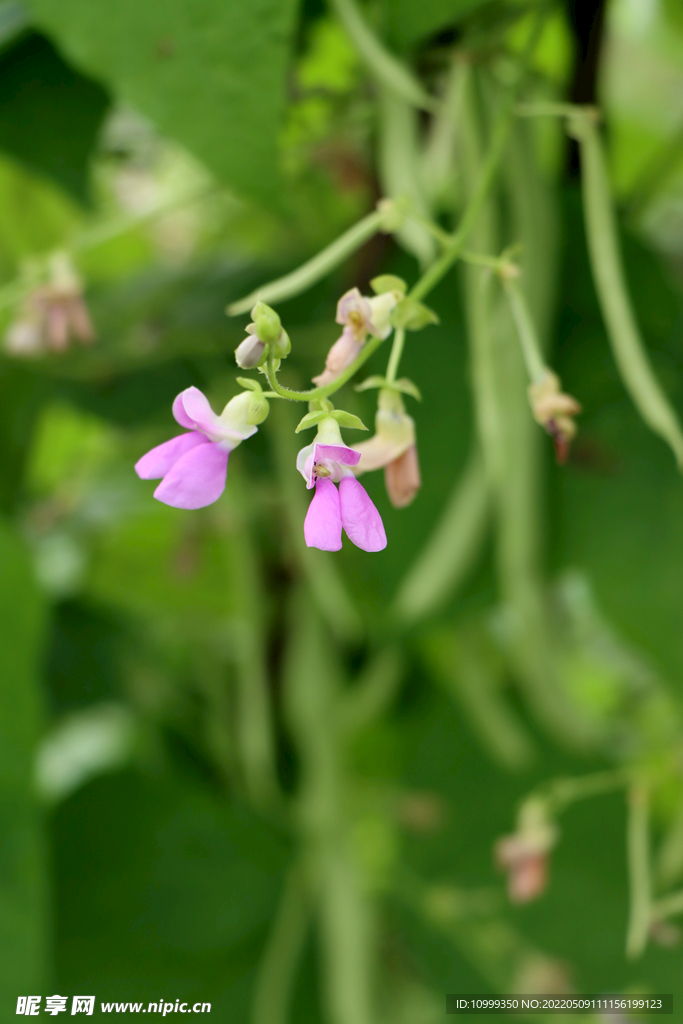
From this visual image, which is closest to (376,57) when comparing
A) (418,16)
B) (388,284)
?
(418,16)

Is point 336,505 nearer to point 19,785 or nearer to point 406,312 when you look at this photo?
point 406,312

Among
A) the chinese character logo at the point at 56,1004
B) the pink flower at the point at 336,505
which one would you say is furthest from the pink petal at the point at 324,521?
the chinese character logo at the point at 56,1004

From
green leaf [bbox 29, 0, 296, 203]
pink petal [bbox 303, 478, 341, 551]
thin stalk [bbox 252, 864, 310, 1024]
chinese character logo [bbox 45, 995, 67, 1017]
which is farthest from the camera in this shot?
thin stalk [bbox 252, 864, 310, 1024]

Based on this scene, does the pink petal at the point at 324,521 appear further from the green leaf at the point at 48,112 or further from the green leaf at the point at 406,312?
the green leaf at the point at 48,112

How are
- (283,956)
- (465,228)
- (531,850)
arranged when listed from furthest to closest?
(283,956)
(531,850)
(465,228)

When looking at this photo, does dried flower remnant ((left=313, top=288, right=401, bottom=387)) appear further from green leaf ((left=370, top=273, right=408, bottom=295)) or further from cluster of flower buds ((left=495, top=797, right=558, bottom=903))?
cluster of flower buds ((left=495, top=797, right=558, bottom=903))

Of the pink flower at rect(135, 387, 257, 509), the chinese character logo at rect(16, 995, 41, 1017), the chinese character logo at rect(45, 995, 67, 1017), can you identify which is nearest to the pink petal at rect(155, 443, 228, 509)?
the pink flower at rect(135, 387, 257, 509)
